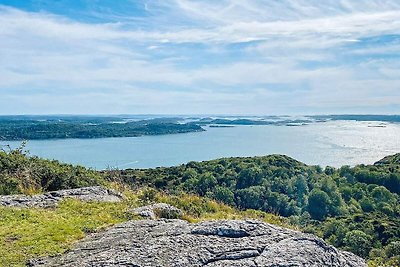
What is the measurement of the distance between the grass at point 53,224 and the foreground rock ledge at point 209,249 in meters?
0.36

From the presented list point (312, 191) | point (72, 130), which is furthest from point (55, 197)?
point (72, 130)

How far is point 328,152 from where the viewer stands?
4055 inches

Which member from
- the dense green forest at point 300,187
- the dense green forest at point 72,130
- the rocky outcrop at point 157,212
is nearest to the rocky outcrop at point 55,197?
the rocky outcrop at point 157,212

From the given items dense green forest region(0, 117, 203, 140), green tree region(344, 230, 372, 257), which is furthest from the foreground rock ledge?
dense green forest region(0, 117, 203, 140)

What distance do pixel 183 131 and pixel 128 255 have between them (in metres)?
152

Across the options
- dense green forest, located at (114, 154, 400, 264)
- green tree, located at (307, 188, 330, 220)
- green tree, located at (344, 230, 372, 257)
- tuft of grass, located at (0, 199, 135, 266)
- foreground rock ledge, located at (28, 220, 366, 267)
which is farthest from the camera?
green tree, located at (307, 188, 330, 220)

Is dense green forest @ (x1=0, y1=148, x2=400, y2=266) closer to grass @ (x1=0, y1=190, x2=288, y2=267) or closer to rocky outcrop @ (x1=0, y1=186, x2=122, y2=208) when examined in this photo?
rocky outcrop @ (x1=0, y1=186, x2=122, y2=208)

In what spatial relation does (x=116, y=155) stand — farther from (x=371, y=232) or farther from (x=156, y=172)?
(x=371, y=232)

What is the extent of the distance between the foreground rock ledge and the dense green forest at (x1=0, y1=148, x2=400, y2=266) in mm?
25016

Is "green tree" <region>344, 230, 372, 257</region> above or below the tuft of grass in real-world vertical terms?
below

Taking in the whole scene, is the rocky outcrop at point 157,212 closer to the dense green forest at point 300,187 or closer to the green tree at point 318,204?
the dense green forest at point 300,187

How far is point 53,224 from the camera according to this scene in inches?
281

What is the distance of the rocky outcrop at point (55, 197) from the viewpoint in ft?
28.2

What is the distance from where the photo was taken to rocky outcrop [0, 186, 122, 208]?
8.60 metres
